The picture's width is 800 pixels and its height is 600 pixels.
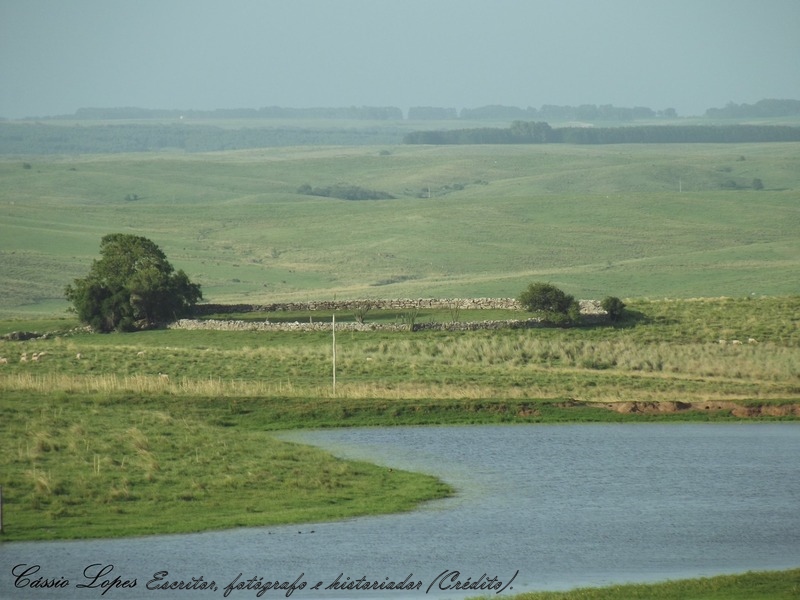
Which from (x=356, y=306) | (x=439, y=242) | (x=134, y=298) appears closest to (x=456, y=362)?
(x=134, y=298)

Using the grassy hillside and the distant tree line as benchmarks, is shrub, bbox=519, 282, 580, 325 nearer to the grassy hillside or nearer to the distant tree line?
the grassy hillside

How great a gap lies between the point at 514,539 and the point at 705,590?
342 centimetres

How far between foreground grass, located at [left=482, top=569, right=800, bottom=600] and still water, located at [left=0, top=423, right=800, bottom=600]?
55 cm

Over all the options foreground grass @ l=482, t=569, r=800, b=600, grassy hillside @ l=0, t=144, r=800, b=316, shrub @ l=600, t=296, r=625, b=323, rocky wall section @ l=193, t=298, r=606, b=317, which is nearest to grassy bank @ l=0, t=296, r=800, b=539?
shrub @ l=600, t=296, r=625, b=323

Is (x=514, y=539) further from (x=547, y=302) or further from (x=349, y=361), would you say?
(x=547, y=302)

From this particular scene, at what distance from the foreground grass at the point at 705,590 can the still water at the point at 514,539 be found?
55 cm

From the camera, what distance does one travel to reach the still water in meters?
15.6

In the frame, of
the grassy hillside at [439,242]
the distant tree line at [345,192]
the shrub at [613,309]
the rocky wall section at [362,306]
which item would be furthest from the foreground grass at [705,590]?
the distant tree line at [345,192]

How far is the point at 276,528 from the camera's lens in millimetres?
18172

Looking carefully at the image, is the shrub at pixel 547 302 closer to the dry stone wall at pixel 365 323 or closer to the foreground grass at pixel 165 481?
the dry stone wall at pixel 365 323

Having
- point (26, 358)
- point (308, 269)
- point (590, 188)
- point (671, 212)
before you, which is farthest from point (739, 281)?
point (590, 188)

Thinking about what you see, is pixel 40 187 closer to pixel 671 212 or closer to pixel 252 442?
pixel 671 212

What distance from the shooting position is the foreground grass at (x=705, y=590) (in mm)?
14398

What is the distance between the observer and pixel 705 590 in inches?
578
